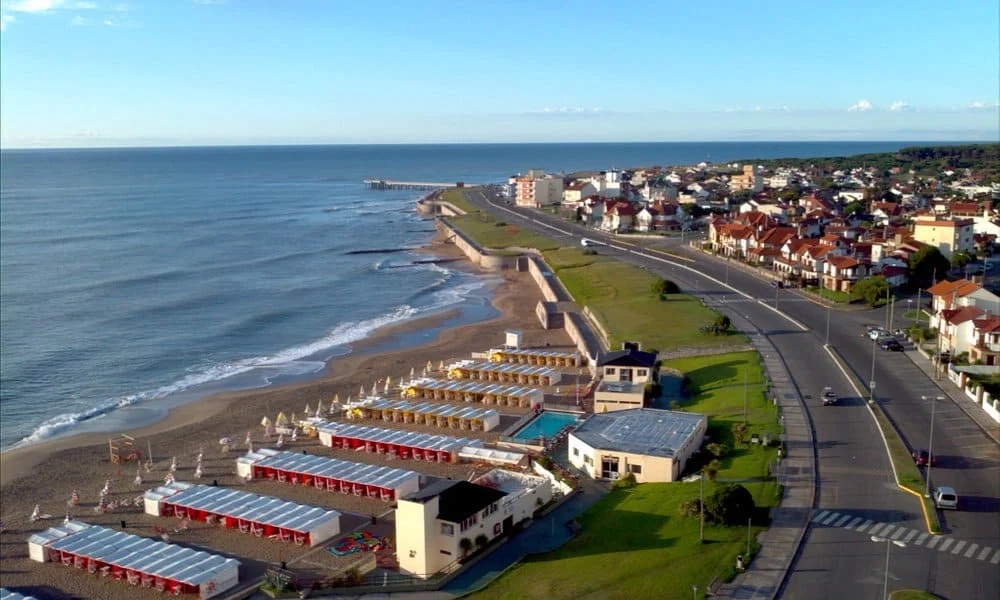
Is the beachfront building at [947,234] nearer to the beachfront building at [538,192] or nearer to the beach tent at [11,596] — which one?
the beach tent at [11,596]

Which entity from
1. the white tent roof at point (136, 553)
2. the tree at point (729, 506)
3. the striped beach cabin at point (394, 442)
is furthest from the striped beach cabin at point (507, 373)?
the white tent roof at point (136, 553)

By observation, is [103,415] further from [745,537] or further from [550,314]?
[745,537]

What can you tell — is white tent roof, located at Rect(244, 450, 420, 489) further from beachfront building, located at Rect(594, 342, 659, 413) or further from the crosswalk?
the crosswalk

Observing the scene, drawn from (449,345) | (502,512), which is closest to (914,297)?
(449,345)

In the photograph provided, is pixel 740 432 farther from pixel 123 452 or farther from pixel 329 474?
pixel 123 452

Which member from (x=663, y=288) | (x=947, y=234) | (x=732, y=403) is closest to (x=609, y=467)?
(x=732, y=403)
